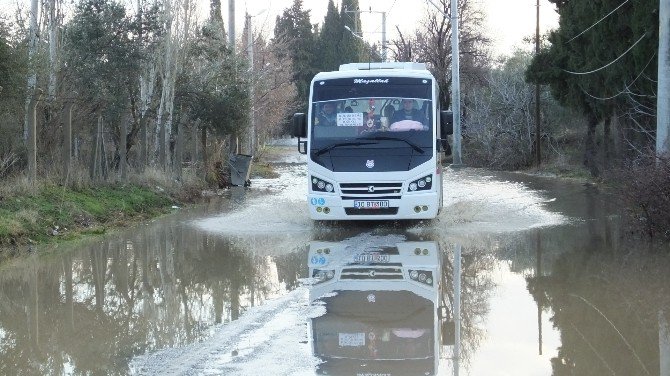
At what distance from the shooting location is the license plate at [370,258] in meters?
13.0

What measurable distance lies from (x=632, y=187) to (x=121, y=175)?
41.3 feet

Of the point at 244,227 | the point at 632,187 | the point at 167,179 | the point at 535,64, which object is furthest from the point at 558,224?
the point at 535,64

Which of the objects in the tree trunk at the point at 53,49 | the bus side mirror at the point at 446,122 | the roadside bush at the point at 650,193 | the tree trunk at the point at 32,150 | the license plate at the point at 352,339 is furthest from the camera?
the tree trunk at the point at 53,49

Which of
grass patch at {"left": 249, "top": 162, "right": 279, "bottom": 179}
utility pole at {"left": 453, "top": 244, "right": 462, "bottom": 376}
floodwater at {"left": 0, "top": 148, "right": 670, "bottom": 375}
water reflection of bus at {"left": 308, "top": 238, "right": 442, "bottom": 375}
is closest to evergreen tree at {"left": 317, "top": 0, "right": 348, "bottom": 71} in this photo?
grass patch at {"left": 249, "top": 162, "right": 279, "bottom": 179}

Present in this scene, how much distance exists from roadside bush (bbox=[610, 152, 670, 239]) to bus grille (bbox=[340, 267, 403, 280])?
13.7 ft

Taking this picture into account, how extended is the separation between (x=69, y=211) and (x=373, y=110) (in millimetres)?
5880

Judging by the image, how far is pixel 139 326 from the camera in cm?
895

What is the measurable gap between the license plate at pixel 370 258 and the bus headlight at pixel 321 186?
3.47m

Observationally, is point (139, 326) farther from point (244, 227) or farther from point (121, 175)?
point (121, 175)

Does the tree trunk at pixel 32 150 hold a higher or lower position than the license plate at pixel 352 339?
higher

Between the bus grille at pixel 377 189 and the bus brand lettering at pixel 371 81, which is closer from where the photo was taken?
the bus grille at pixel 377 189

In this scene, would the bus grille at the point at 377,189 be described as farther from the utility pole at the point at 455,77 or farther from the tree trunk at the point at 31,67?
the utility pole at the point at 455,77

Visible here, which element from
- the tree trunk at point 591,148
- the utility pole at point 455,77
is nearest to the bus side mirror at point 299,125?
the tree trunk at point 591,148

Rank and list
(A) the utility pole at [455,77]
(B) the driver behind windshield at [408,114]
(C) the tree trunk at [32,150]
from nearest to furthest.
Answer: (B) the driver behind windshield at [408,114] < (C) the tree trunk at [32,150] < (A) the utility pole at [455,77]
